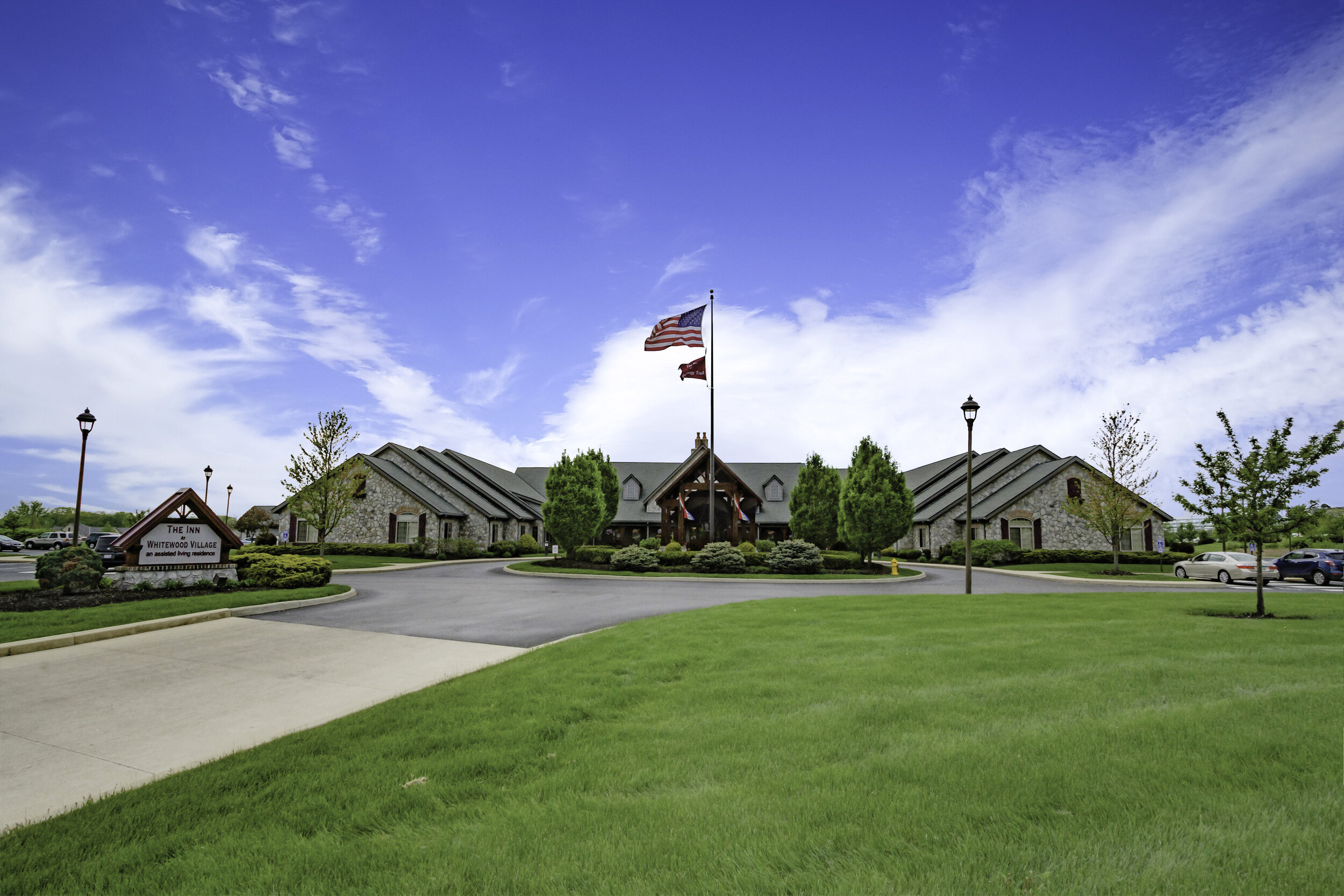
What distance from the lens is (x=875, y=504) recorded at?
37.9 m

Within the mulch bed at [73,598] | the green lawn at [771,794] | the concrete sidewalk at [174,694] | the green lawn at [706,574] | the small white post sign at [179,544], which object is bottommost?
the green lawn at [706,574]

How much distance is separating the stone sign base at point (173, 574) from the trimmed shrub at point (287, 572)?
1.88ft

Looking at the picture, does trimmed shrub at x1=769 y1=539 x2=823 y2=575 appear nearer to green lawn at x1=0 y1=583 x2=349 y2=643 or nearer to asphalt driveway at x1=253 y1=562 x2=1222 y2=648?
asphalt driveway at x1=253 y1=562 x2=1222 y2=648

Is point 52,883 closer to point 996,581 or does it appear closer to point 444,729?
point 444,729

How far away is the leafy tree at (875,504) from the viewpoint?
125 feet

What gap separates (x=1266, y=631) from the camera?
12055 mm

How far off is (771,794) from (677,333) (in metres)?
27.2

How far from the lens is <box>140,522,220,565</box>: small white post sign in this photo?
62.7ft

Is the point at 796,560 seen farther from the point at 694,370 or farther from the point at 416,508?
the point at 416,508

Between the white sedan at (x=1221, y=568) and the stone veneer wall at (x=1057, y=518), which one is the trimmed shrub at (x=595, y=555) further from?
the white sedan at (x=1221, y=568)

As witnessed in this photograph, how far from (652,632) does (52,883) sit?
8863 millimetres

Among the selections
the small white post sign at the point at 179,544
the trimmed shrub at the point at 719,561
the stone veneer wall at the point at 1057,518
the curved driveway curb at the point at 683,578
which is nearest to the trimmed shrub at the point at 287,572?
the small white post sign at the point at 179,544

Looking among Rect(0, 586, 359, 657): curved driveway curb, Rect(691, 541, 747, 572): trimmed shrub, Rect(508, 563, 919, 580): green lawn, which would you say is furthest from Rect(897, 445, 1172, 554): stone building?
Rect(0, 586, 359, 657): curved driveway curb

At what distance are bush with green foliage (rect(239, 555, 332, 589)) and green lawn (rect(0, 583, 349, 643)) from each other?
216 centimetres
